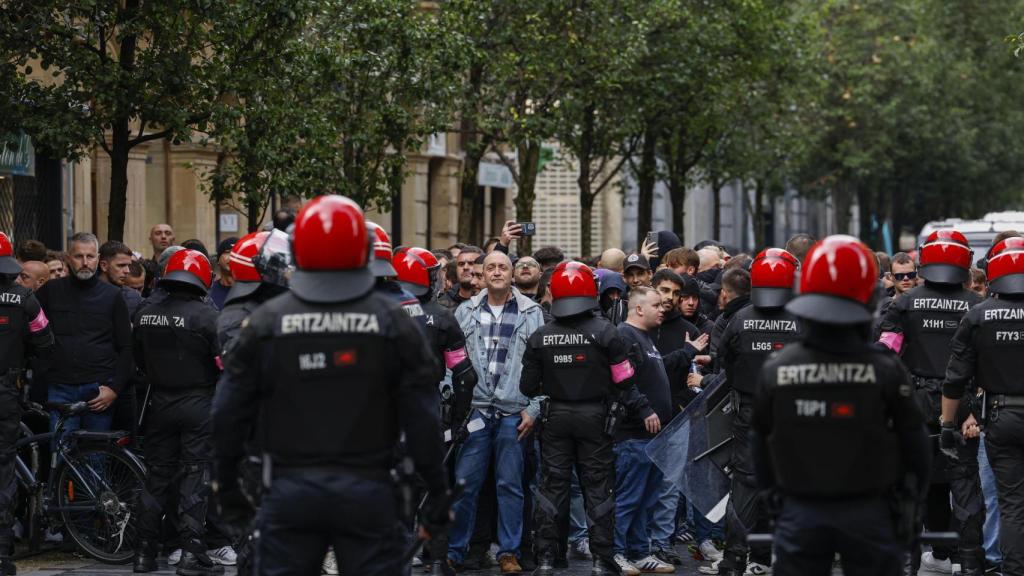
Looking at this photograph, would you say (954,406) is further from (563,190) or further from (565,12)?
(563,190)

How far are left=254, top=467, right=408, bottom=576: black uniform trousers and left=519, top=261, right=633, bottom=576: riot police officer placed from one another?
183 inches

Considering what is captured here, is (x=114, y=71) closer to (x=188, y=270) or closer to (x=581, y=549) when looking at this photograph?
(x=188, y=270)

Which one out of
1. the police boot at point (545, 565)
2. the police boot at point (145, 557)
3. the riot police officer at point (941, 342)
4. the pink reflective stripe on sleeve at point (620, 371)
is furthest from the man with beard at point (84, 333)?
the riot police officer at point (941, 342)

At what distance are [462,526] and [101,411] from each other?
2.42 m

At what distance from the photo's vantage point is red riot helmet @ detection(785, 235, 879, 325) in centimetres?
639

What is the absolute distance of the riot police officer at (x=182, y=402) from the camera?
35.0 feet

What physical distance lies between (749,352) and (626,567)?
5.91 feet

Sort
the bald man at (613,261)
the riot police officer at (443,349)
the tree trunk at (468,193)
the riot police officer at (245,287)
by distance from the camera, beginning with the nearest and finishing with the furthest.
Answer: the riot police officer at (245,287)
the riot police officer at (443,349)
the bald man at (613,261)
the tree trunk at (468,193)

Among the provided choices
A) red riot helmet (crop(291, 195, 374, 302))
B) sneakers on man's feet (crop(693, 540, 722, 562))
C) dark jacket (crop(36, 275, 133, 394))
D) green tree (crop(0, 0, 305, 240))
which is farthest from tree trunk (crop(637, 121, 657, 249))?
red riot helmet (crop(291, 195, 374, 302))

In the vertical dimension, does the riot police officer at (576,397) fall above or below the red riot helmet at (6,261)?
below

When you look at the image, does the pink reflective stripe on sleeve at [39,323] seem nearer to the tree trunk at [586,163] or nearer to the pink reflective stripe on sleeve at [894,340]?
the pink reflective stripe on sleeve at [894,340]

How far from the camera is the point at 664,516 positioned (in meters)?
12.2

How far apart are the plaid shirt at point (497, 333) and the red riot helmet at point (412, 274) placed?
0.59 meters

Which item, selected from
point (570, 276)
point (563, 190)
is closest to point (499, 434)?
point (570, 276)
